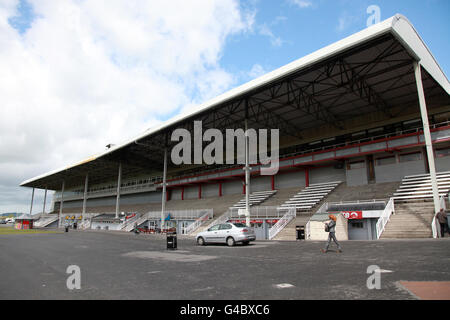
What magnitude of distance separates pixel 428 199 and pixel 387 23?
42.4 ft

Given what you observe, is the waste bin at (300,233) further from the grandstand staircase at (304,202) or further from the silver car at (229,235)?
the silver car at (229,235)

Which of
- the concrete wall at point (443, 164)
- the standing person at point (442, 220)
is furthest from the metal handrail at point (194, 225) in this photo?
the concrete wall at point (443, 164)

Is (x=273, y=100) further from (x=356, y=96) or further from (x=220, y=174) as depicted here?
(x=220, y=174)

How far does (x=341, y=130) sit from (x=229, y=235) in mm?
23372

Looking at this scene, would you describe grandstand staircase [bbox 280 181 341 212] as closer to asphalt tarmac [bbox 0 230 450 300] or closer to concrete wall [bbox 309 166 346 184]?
concrete wall [bbox 309 166 346 184]

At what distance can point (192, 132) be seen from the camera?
38.2 m

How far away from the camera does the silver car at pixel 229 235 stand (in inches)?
688

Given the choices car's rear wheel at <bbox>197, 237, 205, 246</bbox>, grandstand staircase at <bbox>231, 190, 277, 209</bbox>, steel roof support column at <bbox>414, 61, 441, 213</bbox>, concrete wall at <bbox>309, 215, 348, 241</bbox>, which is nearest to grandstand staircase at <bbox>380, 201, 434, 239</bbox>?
steel roof support column at <bbox>414, 61, 441, 213</bbox>

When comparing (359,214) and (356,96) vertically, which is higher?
(356,96)

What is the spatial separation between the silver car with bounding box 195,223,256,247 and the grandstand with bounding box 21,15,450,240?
590 cm

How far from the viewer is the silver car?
57.4 ft

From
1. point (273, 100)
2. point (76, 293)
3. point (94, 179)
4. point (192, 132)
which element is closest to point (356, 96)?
point (273, 100)

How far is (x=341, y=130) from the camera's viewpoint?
34812mm

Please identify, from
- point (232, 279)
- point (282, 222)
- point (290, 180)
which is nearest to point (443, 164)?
point (282, 222)
